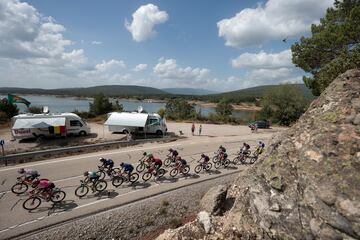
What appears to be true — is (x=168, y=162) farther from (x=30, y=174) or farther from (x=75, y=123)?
(x=75, y=123)

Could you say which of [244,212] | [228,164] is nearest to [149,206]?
[244,212]

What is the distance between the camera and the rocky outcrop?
6.02 metres

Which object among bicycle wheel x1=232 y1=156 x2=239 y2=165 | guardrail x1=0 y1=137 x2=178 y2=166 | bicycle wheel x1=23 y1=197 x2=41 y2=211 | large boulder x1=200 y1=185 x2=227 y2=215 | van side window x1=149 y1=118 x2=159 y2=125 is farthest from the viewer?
van side window x1=149 y1=118 x2=159 y2=125

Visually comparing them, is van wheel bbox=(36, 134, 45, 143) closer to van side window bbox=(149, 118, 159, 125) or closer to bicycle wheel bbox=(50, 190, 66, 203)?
van side window bbox=(149, 118, 159, 125)

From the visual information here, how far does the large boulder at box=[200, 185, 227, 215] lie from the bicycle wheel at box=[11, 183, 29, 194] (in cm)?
881

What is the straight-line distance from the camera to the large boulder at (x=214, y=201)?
10.8 metres

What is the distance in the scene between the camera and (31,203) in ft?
35.4

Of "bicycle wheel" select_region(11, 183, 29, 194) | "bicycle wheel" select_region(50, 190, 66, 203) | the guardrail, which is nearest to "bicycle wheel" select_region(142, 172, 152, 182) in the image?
"bicycle wheel" select_region(50, 190, 66, 203)

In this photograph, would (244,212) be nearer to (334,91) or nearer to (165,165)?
(334,91)

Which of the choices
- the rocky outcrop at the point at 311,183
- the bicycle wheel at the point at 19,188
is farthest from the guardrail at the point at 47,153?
the rocky outcrop at the point at 311,183

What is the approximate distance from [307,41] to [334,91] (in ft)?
43.0

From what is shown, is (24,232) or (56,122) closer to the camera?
(24,232)

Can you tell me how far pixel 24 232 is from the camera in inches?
355

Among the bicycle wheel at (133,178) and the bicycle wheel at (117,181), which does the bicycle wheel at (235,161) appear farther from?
the bicycle wheel at (117,181)
